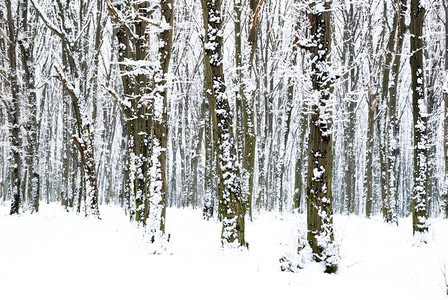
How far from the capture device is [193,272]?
508 cm

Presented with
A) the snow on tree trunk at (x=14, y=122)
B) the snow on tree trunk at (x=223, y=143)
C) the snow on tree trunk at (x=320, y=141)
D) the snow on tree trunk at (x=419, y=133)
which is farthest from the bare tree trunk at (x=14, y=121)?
the snow on tree trunk at (x=419, y=133)

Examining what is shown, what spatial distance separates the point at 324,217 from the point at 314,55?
258cm

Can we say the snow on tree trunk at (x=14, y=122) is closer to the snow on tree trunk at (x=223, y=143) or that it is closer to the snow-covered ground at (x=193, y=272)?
the snow-covered ground at (x=193, y=272)

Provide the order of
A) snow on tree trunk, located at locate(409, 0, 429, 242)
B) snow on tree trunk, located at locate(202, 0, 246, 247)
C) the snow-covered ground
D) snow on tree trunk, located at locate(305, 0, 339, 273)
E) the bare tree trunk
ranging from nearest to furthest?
1. the snow-covered ground
2. snow on tree trunk, located at locate(305, 0, 339, 273)
3. snow on tree trunk, located at locate(202, 0, 246, 247)
4. snow on tree trunk, located at locate(409, 0, 429, 242)
5. the bare tree trunk

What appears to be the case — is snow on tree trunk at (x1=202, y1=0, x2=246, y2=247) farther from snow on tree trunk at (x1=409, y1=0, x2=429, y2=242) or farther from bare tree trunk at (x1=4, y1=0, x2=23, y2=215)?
bare tree trunk at (x1=4, y1=0, x2=23, y2=215)

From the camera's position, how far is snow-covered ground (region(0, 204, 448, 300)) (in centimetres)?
414

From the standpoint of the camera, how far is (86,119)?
11992mm

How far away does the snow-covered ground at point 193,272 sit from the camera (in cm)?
414

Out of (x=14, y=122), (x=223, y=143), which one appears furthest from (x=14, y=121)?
(x=223, y=143)

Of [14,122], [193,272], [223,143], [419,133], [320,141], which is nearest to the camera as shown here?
[193,272]

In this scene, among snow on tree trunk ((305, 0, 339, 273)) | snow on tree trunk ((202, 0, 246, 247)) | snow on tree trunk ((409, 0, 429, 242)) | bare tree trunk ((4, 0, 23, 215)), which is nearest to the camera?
snow on tree trunk ((305, 0, 339, 273))

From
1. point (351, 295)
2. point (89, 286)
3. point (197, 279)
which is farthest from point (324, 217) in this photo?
point (89, 286)

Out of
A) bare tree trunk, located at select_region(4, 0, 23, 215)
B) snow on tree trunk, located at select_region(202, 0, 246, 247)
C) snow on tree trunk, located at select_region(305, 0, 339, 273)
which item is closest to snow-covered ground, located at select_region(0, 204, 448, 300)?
snow on tree trunk, located at select_region(305, 0, 339, 273)

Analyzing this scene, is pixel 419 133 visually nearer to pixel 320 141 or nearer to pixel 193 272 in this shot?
pixel 320 141
